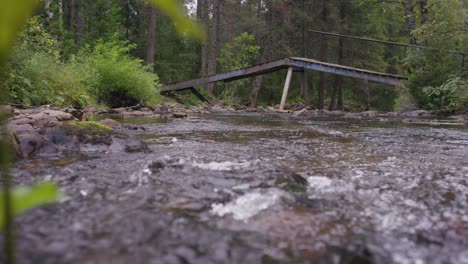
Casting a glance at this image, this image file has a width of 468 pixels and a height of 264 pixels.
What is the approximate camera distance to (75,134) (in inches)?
155

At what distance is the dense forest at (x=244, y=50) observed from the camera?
8945 mm

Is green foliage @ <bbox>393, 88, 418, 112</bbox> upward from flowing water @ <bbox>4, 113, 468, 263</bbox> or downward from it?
upward

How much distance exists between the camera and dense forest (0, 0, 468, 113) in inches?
352

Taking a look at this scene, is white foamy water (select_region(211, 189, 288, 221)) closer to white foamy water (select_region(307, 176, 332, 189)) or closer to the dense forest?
white foamy water (select_region(307, 176, 332, 189))

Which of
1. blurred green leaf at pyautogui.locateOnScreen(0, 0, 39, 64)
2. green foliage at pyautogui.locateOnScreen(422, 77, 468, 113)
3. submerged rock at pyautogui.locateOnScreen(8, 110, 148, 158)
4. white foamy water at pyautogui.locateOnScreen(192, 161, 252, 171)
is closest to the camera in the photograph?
blurred green leaf at pyautogui.locateOnScreen(0, 0, 39, 64)

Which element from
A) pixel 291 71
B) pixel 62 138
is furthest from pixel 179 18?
pixel 291 71

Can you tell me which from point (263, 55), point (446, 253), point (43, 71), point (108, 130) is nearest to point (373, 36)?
point (263, 55)

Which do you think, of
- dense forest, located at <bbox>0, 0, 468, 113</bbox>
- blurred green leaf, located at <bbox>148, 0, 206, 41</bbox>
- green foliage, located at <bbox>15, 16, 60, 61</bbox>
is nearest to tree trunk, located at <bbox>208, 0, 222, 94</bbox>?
dense forest, located at <bbox>0, 0, 468, 113</bbox>

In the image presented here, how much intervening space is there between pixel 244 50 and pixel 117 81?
1415 cm

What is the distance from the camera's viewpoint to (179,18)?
646 mm

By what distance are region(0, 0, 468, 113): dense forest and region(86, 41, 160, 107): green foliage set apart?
3 cm

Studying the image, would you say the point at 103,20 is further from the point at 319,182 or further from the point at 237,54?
the point at 319,182

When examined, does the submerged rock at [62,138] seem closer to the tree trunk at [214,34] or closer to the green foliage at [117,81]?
the green foliage at [117,81]

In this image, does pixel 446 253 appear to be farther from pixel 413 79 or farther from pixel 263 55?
pixel 263 55
